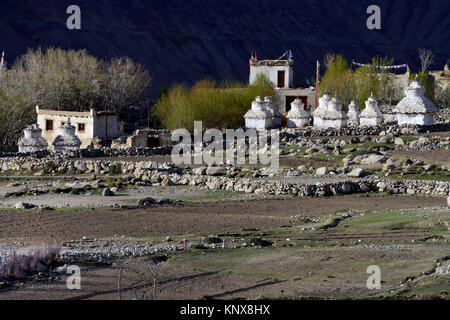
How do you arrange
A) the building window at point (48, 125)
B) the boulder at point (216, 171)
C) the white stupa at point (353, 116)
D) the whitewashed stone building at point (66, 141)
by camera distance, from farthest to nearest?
1. the building window at point (48, 125)
2. the white stupa at point (353, 116)
3. the whitewashed stone building at point (66, 141)
4. the boulder at point (216, 171)

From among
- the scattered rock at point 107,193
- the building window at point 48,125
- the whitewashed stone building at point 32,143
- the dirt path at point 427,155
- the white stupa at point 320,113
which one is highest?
the white stupa at point 320,113

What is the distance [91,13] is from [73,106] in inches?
2042

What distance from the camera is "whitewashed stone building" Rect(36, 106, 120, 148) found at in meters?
57.3

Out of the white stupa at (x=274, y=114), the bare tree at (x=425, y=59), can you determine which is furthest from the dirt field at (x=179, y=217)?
the bare tree at (x=425, y=59)

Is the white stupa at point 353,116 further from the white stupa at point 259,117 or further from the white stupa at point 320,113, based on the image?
the white stupa at point 259,117

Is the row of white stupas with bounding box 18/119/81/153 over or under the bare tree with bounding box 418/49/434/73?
under

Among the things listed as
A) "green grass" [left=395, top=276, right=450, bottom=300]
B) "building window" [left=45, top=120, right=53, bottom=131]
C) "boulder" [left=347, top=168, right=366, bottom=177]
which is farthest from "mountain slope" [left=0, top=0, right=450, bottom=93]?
"green grass" [left=395, top=276, right=450, bottom=300]

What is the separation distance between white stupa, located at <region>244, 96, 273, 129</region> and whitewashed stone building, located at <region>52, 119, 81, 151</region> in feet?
32.8

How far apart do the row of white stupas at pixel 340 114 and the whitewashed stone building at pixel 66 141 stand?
10.0 m

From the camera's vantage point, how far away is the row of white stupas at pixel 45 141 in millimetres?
48188

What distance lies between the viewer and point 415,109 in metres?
51.1

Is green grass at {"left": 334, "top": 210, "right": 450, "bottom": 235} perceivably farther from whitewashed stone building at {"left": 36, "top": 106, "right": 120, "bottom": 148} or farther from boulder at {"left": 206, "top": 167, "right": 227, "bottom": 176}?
whitewashed stone building at {"left": 36, "top": 106, "right": 120, "bottom": 148}

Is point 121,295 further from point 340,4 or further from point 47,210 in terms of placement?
point 340,4

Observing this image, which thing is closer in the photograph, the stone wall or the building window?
the stone wall
